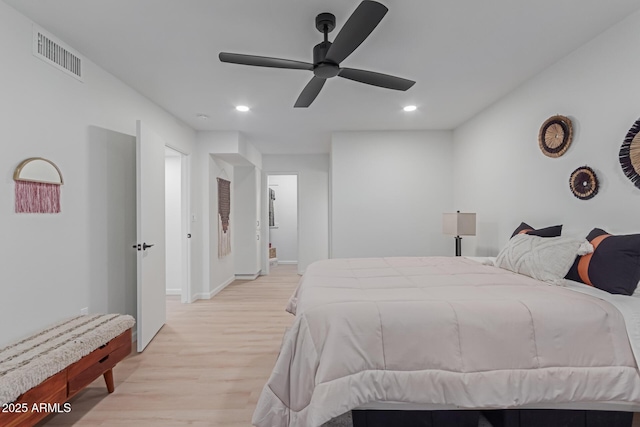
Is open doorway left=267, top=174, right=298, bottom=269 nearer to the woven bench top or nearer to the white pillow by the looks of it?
the woven bench top

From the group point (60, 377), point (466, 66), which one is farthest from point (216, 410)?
point (466, 66)

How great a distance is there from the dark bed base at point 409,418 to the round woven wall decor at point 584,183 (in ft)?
5.97

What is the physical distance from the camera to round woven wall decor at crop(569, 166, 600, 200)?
2.28 meters

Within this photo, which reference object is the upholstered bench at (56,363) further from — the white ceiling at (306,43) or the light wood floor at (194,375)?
the white ceiling at (306,43)

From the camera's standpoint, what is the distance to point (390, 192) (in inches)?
185

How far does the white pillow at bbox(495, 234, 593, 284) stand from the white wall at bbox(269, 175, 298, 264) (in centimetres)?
613

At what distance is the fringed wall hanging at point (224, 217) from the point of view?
504 centimetres

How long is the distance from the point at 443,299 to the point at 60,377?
208cm

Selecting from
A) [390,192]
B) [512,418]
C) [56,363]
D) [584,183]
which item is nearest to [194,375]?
[56,363]

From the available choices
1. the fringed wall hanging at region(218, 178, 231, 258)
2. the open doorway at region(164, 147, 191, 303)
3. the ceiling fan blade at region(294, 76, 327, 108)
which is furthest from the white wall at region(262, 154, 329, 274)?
the ceiling fan blade at region(294, 76, 327, 108)

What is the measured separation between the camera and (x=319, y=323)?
1521 mm

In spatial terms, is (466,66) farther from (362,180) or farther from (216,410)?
(216,410)

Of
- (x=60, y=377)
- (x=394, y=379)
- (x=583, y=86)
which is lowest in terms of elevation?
(x=60, y=377)

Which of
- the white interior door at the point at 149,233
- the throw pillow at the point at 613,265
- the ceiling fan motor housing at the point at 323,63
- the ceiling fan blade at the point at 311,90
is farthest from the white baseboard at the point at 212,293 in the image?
the throw pillow at the point at 613,265
